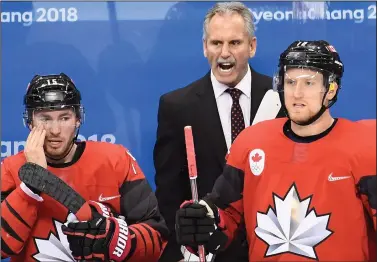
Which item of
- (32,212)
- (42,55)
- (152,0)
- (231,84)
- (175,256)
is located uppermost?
(152,0)

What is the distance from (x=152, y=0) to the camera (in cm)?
327

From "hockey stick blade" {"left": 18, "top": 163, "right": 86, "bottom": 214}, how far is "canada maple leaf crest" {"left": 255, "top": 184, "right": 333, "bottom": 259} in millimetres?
624

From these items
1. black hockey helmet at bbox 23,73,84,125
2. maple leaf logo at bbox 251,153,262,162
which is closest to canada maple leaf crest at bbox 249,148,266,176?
maple leaf logo at bbox 251,153,262,162

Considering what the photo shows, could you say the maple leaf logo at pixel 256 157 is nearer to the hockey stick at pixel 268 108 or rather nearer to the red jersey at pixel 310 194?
the red jersey at pixel 310 194

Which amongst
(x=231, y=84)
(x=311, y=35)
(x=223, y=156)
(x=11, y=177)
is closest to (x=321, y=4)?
(x=311, y=35)

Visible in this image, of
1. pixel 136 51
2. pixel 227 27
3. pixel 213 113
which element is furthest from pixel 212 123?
pixel 136 51

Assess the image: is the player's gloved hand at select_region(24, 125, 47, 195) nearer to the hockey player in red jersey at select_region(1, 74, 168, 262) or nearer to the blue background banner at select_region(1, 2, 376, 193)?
the hockey player in red jersey at select_region(1, 74, 168, 262)

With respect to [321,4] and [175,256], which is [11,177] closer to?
[175,256]

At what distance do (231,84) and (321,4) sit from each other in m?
0.60

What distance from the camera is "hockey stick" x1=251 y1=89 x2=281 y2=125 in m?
2.90

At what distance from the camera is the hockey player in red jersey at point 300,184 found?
229 centimetres

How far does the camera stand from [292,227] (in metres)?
2.35

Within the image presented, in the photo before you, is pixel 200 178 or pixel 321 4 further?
pixel 321 4

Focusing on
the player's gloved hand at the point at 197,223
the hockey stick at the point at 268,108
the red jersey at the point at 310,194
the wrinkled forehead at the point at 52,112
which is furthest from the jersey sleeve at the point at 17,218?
the hockey stick at the point at 268,108
